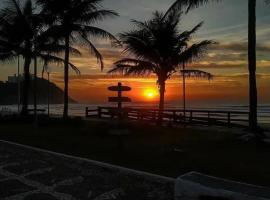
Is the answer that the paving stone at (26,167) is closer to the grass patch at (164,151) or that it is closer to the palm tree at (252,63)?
the grass patch at (164,151)

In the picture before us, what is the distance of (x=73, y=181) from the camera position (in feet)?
27.0

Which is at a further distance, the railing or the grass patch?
the railing

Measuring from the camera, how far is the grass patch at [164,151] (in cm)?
924

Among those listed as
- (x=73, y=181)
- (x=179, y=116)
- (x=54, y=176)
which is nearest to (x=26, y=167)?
(x=54, y=176)

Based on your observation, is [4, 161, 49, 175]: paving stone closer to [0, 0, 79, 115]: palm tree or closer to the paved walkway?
the paved walkway

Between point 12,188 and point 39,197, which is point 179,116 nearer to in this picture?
point 12,188

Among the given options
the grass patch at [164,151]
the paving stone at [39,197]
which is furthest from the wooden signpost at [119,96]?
the paving stone at [39,197]

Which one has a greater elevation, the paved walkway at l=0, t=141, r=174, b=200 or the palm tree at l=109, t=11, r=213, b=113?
the palm tree at l=109, t=11, r=213, b=113

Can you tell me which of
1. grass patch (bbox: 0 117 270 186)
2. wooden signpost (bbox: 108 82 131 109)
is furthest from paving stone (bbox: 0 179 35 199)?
wooden signpost (bbox: 108 82 131 109)

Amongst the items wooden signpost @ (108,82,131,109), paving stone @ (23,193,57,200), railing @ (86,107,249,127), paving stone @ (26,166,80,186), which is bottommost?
paving stone @ (23,193,57,200)

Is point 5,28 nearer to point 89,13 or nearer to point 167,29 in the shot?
point 89,13

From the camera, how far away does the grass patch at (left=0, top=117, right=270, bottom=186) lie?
30.3 ft

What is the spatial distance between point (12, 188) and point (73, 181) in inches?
56.2

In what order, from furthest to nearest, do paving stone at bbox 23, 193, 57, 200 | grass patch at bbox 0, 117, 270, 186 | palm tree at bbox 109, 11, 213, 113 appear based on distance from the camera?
palm tree at bbox 109, 11, 213, 113 → grass patch at bbox 0, 117, 270, 186 → paving stone at bbox 23, 193, 57, 200
